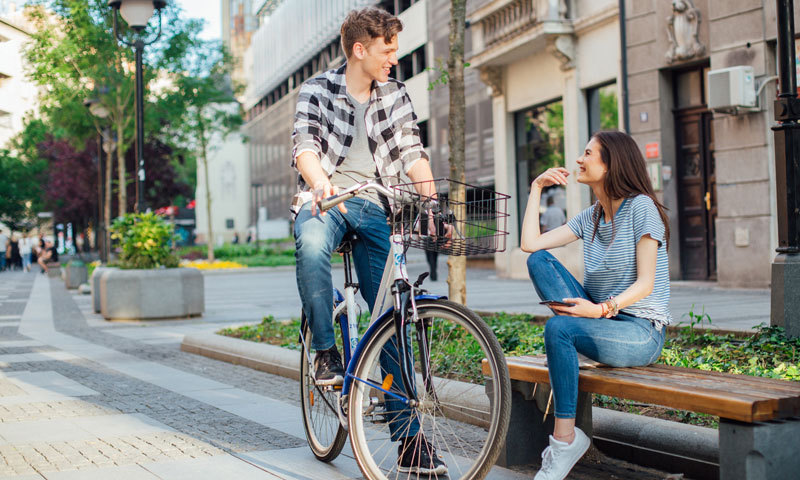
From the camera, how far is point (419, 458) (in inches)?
141

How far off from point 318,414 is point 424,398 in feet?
3.43

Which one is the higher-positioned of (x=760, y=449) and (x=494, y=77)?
(x=494, y=77)

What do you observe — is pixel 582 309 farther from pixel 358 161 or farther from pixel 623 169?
pixel 358 161

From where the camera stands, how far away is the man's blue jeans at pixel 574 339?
343 centimetres

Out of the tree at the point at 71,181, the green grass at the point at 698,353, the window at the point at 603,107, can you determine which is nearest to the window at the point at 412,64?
the tree at the point at 71,181

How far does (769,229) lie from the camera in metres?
13.2

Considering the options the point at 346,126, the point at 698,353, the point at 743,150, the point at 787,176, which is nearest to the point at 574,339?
the point at 346,126

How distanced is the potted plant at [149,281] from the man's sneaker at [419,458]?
9.78 meters

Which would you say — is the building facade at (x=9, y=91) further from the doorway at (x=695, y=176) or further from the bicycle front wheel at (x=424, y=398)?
the bicycle front wheel at (x=424, y=398)

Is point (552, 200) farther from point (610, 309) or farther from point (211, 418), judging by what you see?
point (610, 309)

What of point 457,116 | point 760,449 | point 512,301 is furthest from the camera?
point 512,301

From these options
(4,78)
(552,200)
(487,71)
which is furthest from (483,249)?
(4,78)

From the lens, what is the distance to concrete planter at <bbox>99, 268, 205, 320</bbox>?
12828mm

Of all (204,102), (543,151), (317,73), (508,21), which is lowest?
(543,151)
